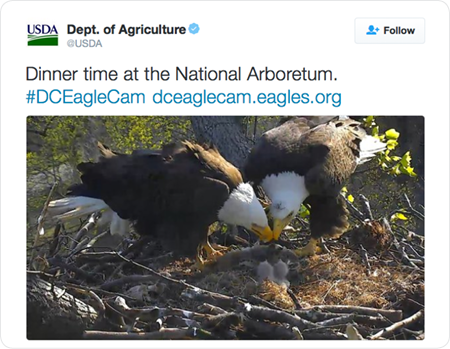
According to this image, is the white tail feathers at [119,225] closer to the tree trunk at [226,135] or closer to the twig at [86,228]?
the twig at [86,228]

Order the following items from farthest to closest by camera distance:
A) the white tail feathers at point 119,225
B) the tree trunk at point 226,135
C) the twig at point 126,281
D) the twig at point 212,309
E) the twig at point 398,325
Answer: the tree trunk at point 226,135 → the white tail feathers at point 119,225 → the twig at point 126,281 → the twig at point 212,309 → the twig at point 398,325

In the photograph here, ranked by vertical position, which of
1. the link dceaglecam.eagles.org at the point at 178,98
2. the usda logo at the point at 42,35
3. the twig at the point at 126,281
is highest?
the usda logo at the point at 42,35

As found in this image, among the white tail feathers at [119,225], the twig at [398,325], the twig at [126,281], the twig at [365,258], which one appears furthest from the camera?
the white tail feathers at [119,225]

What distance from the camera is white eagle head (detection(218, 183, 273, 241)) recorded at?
9.61 ft

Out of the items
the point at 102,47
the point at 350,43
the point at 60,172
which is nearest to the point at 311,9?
the point at 350,43

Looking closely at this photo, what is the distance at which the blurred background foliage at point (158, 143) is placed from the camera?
9.93ft

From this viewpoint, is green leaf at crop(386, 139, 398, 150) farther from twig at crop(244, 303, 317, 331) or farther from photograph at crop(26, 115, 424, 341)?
twig at crop(244, 303, 317, 331)

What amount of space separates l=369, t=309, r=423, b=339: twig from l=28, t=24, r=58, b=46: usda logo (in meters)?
1.65

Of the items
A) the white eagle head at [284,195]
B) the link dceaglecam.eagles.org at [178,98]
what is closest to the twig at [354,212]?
the white eagle head at [284,195]

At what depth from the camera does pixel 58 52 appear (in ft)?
7.90

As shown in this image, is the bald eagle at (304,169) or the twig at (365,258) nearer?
the twig at (365,258)

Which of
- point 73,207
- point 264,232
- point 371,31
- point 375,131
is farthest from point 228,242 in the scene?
point 371,31

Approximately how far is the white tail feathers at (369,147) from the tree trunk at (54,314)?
1668 millimetres

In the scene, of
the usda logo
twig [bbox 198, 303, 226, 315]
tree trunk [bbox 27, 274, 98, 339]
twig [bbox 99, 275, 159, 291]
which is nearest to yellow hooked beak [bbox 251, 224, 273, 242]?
twig [bbox 99, 275, 159, 291]
